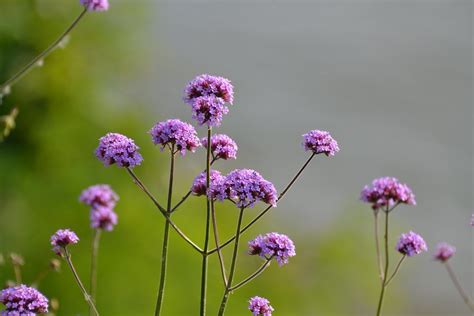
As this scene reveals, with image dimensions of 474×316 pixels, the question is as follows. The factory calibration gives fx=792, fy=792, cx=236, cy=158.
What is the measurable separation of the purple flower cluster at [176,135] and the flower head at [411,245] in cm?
79

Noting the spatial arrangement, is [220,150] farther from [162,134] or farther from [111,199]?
[111,199]

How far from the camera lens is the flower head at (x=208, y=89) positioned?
2.44 m

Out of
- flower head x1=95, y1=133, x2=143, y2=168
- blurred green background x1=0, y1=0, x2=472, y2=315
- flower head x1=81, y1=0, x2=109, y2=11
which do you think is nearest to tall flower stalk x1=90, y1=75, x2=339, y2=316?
flower head x1=95, y1=133, x2=143, y2=168

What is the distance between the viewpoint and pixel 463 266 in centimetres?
1634

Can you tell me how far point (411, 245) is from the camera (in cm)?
265

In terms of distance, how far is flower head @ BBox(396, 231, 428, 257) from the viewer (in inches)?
104

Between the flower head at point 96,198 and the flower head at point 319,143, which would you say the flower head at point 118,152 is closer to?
the flower head at point 96,198

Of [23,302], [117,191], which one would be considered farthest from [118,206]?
[23,302]

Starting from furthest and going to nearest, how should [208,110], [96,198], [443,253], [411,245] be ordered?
[443,253] < [96,198] < [411,245] < [208,110]

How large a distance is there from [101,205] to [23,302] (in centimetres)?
58

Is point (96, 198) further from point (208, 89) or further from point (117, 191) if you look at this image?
point (117, 191)

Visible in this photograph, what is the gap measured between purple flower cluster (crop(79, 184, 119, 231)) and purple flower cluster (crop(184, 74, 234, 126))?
517 mm

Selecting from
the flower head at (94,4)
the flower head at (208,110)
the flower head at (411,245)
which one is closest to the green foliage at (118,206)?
the flower head at (94,4)

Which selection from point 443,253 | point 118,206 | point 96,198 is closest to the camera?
point 96,198
